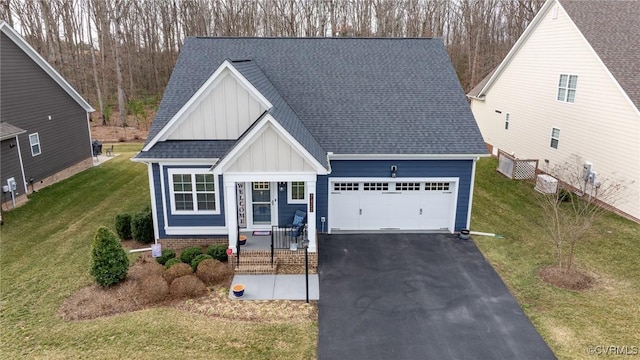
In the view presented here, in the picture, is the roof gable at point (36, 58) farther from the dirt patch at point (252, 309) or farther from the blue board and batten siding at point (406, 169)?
the dirt patch at point (252, 309)

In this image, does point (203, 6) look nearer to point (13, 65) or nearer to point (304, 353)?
point (13, 65)

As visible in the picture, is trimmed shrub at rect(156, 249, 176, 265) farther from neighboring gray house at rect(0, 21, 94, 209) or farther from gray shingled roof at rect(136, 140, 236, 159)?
neighboring gray house at rect(0, 21, 94, 209)

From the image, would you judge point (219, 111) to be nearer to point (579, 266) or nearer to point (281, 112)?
point (281, 112)

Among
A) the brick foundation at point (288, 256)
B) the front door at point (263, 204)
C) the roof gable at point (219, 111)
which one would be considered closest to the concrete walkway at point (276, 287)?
the brick foundation at point (288, 256)

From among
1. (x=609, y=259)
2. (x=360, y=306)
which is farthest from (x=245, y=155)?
(x=609, y=259)

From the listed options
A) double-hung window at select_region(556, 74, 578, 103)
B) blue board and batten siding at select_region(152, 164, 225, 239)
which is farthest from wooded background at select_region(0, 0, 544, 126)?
blue board and batten siding at select_region(152, 164, 225, 239)

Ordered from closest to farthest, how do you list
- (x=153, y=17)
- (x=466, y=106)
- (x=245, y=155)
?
(x=245, y=155) → (x=466, y=106) → (x=153, y=17)
